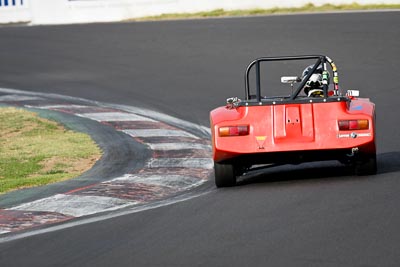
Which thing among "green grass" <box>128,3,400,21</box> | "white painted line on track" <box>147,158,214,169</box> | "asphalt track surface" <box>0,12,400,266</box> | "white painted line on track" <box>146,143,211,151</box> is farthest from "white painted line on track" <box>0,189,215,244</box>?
"green grass" <box>128,3,400,21</box>

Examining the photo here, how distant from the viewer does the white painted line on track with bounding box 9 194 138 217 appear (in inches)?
355

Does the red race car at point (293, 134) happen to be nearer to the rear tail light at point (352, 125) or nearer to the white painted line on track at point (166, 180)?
the rear tail light at point (352, 125)

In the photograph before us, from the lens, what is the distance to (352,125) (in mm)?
9328

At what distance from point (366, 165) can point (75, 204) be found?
2.56 m

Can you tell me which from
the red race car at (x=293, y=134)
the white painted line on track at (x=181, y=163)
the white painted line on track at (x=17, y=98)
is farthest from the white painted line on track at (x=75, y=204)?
the white painted line on track at (x=17, y=98)

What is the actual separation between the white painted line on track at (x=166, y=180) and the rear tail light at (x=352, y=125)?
64.2 inches

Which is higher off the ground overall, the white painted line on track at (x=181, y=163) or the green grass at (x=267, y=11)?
the green grass at (x=267, y=11)

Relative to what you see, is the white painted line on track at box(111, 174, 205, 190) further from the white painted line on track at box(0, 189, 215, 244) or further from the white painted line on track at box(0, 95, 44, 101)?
the white painted line on track at box(0, 95, 44, 101)

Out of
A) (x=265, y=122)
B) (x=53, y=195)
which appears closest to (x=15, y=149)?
(x=53, y=195)

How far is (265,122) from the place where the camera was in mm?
9438

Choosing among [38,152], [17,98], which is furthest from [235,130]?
[17,98]

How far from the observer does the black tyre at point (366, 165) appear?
31.0ft

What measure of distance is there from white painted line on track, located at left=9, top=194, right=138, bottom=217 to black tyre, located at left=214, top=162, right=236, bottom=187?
0.81 m

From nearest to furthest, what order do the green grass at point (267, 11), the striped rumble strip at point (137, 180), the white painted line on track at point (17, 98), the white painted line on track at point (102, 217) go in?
the white painted line on track at point (102, 217) < the striped rumble strip at point (137, 180) < the white painted line on track at point (17, 98) < the green grass at point (267, 11)
